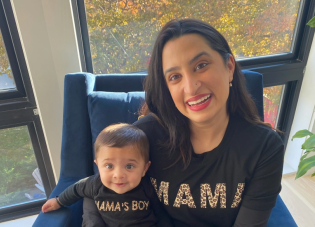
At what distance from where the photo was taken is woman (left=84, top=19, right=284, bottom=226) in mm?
770

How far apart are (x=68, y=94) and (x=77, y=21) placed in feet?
1.48

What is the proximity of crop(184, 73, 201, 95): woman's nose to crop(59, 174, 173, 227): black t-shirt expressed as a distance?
45cm

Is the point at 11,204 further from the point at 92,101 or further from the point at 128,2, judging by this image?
the point at 128,2

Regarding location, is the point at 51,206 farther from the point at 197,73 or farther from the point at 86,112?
the point at 197,73

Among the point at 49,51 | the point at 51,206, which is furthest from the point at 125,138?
the point at 49,51

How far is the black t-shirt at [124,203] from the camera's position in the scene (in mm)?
891

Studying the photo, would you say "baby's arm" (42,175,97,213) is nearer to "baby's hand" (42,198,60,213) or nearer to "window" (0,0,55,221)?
"baby's hand" (42,198,60,213)

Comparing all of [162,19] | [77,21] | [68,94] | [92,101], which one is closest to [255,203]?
[92,101]

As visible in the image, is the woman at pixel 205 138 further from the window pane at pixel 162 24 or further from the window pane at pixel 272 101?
the window pane at pixel 272 101

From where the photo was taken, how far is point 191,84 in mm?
760

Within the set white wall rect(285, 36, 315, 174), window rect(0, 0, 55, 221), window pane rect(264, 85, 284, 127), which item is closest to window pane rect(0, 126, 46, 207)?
window rect(0, 0, 55, 221)

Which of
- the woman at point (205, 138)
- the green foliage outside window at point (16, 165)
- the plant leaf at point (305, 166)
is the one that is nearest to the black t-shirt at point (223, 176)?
the woman at point (205, 138)

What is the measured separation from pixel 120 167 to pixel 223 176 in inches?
15.9

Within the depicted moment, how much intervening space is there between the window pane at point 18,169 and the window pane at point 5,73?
281 mm
